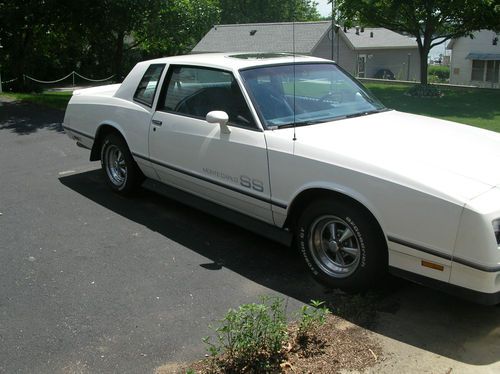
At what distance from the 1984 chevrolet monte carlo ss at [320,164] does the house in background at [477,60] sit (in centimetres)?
4177

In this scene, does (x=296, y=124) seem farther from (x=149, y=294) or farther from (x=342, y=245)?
(x=149, y=294)

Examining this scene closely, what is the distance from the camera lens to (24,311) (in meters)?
3.77

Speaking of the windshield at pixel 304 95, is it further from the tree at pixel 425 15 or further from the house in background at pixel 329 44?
the house in background at pixel 329 44

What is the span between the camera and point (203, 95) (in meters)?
5.12

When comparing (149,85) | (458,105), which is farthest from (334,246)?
(458,105)

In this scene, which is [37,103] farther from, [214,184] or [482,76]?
[482,76]

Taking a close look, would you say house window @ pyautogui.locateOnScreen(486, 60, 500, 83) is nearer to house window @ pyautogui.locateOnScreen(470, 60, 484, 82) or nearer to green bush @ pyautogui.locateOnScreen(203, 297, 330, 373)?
house window @ pyautogui.locateOnScreen(470, 60, 484, 82)

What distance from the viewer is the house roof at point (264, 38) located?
129 feet

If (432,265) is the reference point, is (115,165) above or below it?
above

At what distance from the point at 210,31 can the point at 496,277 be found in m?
42.6

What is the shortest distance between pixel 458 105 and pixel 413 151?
15.9m

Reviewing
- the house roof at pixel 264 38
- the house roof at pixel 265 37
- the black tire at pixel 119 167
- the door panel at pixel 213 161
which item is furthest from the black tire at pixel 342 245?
the house roof at pixel 264 38

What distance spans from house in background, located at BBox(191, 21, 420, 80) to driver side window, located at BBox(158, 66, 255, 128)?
31.9 meters

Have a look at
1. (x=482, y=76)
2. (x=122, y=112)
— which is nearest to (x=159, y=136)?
(x=122, y=112)
